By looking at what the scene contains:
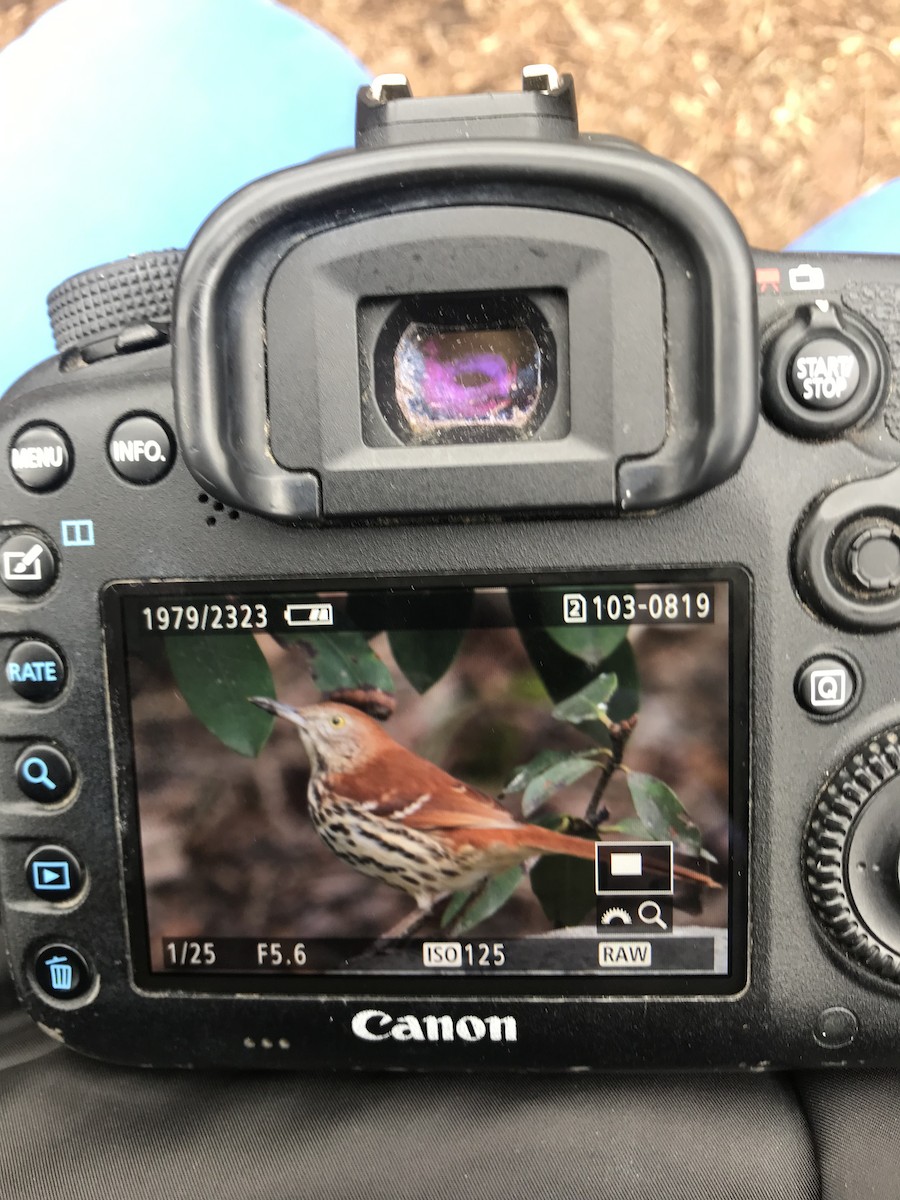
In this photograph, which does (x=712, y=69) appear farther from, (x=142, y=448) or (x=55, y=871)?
(x=55, y=871)

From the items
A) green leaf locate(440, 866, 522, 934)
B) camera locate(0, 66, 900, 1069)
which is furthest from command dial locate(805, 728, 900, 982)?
green leaf locate(440, 866, 522, 934)

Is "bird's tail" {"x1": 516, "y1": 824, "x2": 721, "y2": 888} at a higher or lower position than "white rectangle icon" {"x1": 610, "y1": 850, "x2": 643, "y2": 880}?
higher

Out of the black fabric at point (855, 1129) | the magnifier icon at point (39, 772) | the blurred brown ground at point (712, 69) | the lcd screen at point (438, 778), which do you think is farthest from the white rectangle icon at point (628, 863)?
the blurred brown ground at point (712, 69)

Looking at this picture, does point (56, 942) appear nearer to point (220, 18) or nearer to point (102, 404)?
point (102, 404)

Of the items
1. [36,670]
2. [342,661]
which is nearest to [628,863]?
[342,661]

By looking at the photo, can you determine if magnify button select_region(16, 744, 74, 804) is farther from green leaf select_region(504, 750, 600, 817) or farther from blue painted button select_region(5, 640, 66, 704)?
green leaf select_region(504, 750, 600, 817)

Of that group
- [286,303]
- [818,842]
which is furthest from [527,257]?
[818,842]

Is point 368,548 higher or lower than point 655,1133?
higher

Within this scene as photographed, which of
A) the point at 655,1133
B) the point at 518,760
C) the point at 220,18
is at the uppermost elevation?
the point at 220,18
